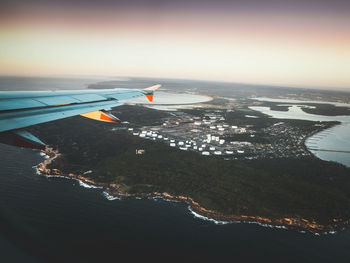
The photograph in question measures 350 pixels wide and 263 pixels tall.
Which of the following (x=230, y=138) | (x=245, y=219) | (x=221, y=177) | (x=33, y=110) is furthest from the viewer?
(x=230, y=138)

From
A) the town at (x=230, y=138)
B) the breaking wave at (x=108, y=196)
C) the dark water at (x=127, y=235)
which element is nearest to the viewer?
the dark water at (x=127, y=235)

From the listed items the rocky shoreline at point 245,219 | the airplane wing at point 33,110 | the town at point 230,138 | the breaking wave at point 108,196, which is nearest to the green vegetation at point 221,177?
the rocky shoreline at point 245,219

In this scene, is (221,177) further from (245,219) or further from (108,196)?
(108,196)

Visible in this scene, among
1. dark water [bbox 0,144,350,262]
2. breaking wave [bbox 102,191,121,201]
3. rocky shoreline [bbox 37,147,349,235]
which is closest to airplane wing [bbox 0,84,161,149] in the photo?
rocky shoreline [bbox 37,147,349,235]

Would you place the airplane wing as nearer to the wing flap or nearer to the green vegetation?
the wing flap

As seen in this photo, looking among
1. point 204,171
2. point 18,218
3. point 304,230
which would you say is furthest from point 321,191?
point 18,218

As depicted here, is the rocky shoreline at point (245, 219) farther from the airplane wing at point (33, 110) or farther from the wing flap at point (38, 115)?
the wing flap at point (38, 115)

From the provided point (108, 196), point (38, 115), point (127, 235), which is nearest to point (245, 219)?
point (127, 235)

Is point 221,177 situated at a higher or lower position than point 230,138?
lower
